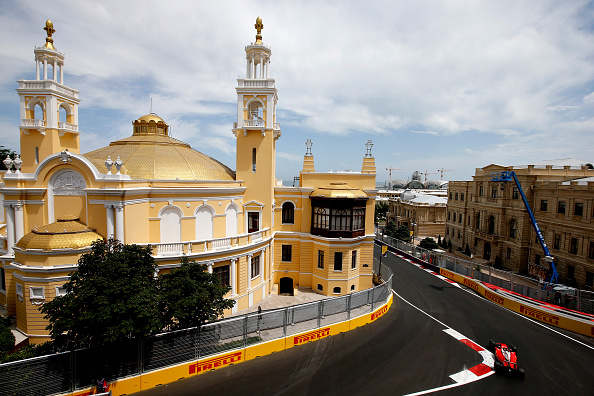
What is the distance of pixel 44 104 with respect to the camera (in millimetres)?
24391

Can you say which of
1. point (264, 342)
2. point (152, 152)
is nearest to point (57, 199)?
point (152, 152)

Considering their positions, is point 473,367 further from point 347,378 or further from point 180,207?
point 180,207

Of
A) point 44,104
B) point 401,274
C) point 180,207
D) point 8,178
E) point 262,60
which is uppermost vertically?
point 262,60

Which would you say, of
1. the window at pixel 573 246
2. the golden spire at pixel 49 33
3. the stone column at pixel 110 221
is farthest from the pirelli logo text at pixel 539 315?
the golden spire at pixel 49 33

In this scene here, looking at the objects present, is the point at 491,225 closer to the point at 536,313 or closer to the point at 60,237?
the point at 536,313

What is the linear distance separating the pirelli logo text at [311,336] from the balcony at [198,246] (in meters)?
8.25

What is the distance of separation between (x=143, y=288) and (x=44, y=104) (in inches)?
823

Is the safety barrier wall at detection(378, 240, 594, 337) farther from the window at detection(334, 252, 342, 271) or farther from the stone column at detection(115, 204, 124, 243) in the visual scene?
the stone column at detection(115, 204, 124, 243)

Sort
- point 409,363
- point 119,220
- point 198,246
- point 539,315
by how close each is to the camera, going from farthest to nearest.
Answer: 1. point 539,315
2. point 198,246
3. point 119,220
4. point 409,363

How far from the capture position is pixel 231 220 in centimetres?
2602

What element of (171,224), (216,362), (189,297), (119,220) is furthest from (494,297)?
(119,220)

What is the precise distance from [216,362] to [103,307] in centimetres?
695

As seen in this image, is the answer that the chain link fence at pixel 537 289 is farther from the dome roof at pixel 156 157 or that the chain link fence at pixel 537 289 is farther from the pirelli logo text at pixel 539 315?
the dome roof at pixel 156 157

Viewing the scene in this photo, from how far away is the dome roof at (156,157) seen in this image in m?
23.4
